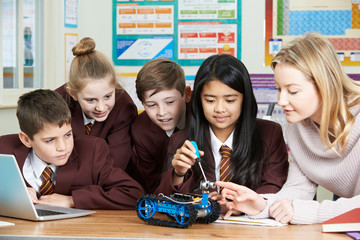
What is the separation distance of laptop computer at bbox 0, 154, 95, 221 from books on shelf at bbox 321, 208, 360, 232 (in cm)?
73

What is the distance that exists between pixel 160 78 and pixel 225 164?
1.54 ft

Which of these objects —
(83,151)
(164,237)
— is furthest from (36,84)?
(164,237)

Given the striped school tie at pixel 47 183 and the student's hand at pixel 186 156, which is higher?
the student's hand at pixel 186 156

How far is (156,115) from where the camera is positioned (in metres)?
2.16

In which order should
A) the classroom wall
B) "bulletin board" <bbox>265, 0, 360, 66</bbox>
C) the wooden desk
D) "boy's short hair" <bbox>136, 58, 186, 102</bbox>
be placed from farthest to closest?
"bulletin board" <bbox>265, 0, 360, 66</bbox>, the classroom wall, "boy's short hair" <bbox>136, 58, 186, 102</bbox>, the wooden desk

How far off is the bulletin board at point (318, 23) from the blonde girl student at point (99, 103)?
161 cm

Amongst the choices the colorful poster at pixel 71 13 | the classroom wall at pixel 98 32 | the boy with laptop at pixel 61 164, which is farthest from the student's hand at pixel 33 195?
the colorful poster at pixel 71 13

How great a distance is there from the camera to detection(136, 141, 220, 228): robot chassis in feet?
4.77

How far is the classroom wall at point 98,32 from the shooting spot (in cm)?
343

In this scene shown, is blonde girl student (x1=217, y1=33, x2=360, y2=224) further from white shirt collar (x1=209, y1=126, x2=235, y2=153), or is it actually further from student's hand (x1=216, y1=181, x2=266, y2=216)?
white shirt collar (x1=209, y1=126, x2=235, y2=153)

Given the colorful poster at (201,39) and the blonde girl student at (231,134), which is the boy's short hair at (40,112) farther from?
the colorful poster at (201,39)

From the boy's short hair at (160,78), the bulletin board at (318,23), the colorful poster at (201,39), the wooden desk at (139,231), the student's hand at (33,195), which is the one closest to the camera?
the wooden desk at (139,231)

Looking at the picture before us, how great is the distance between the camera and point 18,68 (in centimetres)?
321

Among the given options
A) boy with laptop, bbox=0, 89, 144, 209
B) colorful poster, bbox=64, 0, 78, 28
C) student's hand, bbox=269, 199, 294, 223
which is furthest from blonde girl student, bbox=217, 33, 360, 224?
colorful poster, bbox=64, 0, 78, 28
